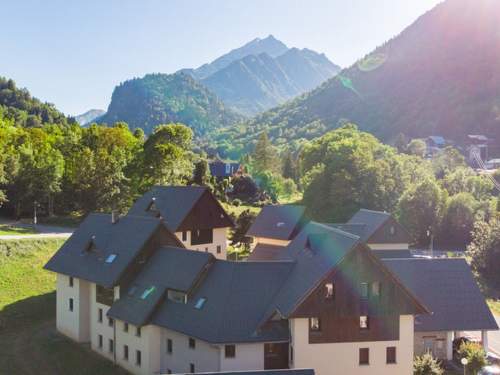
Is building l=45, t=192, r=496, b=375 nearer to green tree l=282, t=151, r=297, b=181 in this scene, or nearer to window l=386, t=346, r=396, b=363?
window l=386, t=346, r=396, b=363

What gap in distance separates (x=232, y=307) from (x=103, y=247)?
13237 mm

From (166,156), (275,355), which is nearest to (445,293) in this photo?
(275,355)

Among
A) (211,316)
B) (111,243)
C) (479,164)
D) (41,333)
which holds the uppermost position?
(479,164)

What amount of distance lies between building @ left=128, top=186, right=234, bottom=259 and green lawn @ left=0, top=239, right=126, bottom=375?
33.0 feet

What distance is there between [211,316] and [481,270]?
149ft

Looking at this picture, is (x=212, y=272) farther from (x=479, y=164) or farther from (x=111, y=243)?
(x=479, y=164)

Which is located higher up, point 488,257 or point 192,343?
point 488,257

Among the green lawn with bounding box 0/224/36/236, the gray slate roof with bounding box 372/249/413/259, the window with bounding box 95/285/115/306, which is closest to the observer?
the window with bounding box 95/285/115/306

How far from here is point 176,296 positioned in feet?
105

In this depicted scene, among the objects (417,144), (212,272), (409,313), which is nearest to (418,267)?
(409,313)

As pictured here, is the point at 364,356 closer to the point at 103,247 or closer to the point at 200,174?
the point at 103,247

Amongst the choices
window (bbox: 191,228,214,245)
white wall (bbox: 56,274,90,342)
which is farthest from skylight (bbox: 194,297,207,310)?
window (bbox: 191,228,214,245)

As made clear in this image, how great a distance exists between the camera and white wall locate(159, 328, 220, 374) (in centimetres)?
2892

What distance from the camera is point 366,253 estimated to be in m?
28.8
